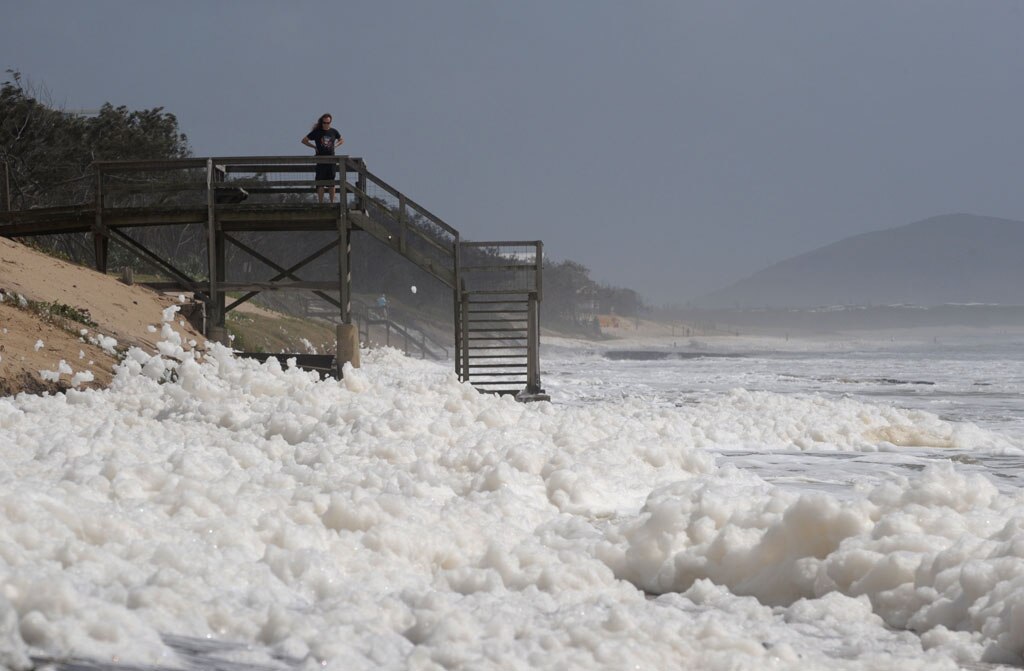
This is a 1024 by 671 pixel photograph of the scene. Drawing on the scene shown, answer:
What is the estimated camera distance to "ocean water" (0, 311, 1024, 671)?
4.13 metres

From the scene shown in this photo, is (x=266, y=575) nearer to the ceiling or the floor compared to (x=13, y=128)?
nearer to the floor

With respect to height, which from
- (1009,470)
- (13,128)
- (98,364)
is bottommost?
(1009,470)

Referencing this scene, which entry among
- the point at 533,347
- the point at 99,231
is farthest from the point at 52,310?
the point at 533,347

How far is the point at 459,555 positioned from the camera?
5457 millimetres

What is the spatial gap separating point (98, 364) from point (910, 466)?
862 cm

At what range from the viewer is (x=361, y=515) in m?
5.61

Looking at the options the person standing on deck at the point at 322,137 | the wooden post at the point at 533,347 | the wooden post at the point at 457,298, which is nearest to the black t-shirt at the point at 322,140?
the person standing on deck at the point at 322,137

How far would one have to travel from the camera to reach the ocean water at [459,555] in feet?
13.5

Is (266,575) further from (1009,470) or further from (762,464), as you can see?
(1009,470)

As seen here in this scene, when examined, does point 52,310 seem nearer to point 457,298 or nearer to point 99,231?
point 99,231

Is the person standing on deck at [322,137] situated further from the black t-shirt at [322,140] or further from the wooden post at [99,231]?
the wooden post at [99,231]

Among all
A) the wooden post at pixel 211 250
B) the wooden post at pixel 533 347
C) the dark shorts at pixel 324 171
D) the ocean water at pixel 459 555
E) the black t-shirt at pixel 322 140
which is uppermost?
the black t-shirt at pixel 322 140

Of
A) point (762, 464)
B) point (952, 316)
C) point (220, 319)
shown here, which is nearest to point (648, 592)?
point (762, 464)

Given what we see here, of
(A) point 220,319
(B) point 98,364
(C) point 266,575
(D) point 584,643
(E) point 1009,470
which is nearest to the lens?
(D) point 584,643
